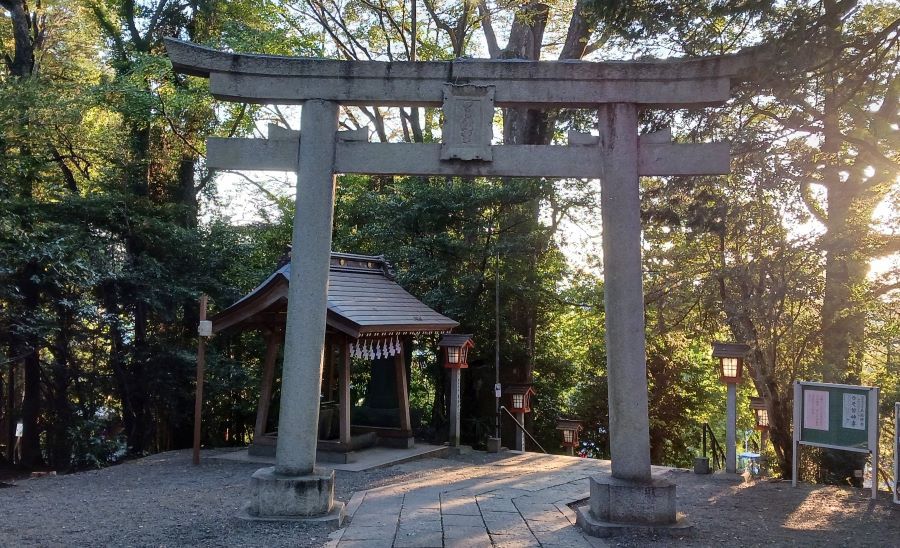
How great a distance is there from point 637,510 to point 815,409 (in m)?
4.17

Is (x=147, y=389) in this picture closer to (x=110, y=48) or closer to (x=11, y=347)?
(x=11, y=347)

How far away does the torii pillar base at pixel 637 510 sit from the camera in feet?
18.7

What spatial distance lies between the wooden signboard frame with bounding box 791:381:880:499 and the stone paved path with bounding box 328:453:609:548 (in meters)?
3.03

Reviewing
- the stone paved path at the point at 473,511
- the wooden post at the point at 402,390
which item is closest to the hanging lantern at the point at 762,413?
the stone paved path at the point at 473,511

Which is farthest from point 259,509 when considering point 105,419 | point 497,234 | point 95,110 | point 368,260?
point 95,110

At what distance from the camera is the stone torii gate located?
6074 millimetres

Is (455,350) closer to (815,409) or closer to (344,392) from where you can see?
(344,392)

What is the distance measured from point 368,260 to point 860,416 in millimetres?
8179

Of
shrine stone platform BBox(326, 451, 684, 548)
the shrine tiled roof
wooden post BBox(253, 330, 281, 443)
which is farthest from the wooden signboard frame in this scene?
wooden post BBox(253, 330, 281, 443)

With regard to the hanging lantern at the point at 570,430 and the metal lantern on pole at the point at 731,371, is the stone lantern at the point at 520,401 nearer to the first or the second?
the hanging lantern at the point at 570,430

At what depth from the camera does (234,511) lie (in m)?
6.69

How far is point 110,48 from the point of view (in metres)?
17.3

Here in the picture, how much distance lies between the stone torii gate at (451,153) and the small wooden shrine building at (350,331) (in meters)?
3.29

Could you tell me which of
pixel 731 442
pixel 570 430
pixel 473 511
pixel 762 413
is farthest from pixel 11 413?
pixel 762 413
